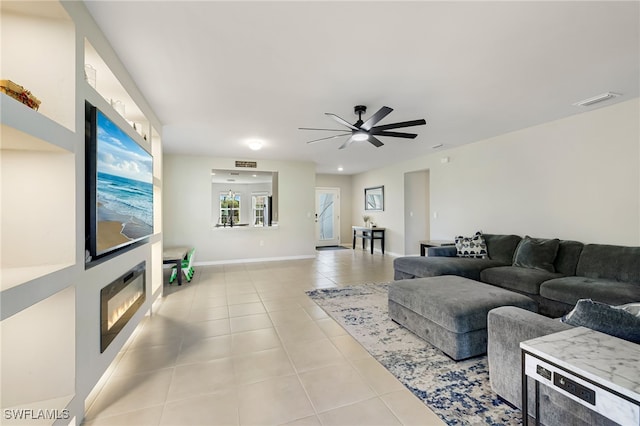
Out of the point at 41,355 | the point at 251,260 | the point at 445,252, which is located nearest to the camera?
the point at 41,355

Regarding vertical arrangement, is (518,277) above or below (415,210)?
below

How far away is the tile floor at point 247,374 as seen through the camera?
1.66 m

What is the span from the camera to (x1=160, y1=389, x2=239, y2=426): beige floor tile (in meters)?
1.60

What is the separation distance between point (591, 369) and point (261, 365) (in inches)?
79.3

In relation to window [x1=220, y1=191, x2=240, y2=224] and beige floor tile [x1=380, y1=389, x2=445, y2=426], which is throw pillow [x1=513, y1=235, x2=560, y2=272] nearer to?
beige floor tile [x1=380, y1=389, x2=445, y2=426]

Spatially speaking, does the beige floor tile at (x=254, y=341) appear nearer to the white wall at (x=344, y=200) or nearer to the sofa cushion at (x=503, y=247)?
the sofa cushion at (x=503, y=247)

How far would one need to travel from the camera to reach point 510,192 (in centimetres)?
442

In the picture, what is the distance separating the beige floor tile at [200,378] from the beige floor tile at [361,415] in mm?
775

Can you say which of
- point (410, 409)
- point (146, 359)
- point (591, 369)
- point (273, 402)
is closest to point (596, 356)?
point (591, 369)

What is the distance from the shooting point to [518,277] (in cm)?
329

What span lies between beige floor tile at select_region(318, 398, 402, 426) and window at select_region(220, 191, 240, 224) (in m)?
5.58

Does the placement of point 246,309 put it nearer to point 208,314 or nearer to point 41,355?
point 208,314

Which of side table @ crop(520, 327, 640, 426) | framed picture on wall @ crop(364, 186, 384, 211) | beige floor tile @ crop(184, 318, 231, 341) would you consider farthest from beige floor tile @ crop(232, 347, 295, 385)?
framed picture on wall @ crop(364, 186, 384, 211)

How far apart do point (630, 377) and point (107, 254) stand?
2861 mm
